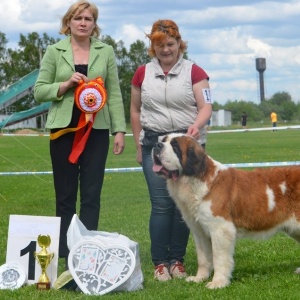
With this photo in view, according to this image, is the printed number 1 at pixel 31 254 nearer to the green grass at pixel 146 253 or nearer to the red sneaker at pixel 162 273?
the green grass at pixel 146 253

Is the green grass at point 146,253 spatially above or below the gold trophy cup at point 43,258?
below

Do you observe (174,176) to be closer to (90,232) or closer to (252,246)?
(90,232)

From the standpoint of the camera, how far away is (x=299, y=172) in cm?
550

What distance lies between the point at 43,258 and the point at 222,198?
1.44 metres

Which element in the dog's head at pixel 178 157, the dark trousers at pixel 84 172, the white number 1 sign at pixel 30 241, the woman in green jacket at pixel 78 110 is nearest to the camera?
the dog's head at pixel 178 157

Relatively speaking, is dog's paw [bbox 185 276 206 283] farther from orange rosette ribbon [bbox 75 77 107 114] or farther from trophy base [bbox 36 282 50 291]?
orange rosette ribbon [bbox 75 77 107 114]

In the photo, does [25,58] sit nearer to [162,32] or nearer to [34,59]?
[34,59]

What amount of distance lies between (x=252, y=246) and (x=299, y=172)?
172 centimetres

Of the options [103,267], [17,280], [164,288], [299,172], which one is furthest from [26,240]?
[299,172]

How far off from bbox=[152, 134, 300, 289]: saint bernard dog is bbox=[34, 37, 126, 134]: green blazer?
76 cm

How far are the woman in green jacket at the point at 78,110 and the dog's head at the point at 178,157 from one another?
2.27 feet

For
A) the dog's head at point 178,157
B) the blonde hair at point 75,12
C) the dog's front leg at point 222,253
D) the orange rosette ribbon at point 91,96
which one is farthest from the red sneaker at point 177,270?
the blonde hair at point 75,12

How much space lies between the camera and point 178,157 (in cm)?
509

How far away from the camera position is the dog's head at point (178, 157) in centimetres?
505
